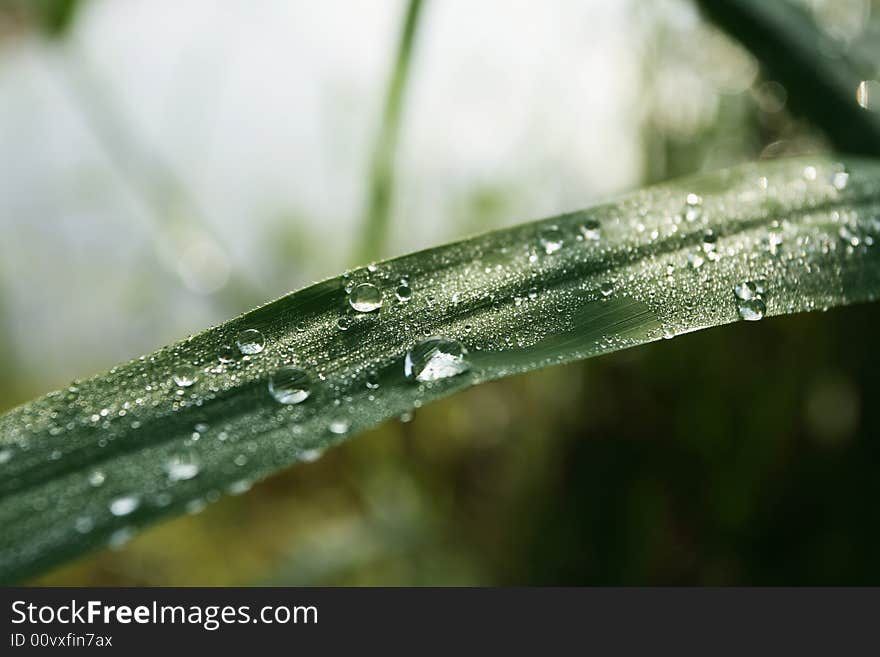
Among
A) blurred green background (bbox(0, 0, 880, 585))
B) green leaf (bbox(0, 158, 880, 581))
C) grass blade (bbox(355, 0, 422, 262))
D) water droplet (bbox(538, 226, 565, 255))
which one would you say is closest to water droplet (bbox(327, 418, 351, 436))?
green leaf (bbox(0, 158, 880, 581))

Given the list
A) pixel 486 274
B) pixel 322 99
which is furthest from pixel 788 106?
pixel 322 99

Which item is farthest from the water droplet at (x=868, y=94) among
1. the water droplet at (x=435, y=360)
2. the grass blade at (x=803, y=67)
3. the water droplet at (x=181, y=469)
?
the water droplet at (x=181, y=469)

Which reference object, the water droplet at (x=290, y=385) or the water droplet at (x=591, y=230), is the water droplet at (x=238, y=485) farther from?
the water droplet at (x=591, y=230)

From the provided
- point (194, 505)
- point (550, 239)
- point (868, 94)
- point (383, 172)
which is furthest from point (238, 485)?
point (868, 94)

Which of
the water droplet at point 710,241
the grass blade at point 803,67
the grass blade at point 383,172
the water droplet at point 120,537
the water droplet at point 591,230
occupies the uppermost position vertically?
the grass blade at point 383,172

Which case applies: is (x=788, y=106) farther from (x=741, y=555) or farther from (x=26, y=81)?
(x=26, y=81)

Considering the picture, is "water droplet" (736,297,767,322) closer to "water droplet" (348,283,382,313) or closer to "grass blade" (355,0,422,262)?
"water droplet" (348,283,382,313)
